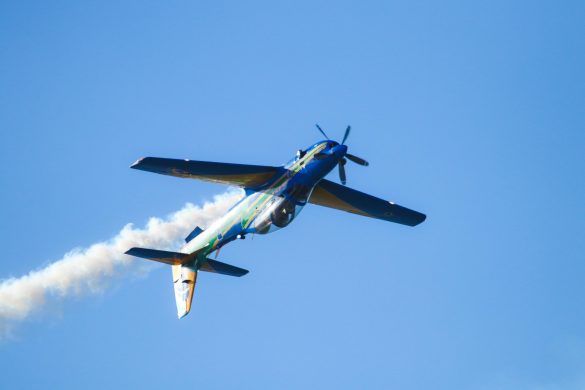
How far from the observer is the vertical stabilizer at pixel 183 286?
43812 mm

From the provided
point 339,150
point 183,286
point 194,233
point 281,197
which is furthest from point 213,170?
point 183,286

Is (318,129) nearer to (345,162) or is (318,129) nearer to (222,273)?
(345,162)

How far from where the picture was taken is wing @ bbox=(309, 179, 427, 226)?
44.0 meters

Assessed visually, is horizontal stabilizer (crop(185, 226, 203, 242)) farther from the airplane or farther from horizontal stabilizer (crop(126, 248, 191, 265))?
horizontal stabilizer (crop(126, 248, 191, 265))

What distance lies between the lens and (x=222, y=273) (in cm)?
4381

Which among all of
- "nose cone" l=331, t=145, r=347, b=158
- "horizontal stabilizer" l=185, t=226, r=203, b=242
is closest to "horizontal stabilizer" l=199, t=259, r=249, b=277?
"horizontal stabilizer" l=185, t=226, r=203, b=242

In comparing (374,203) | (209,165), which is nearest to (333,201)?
(374,203)

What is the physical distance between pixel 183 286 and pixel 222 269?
7.89ft

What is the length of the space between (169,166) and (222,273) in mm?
7485

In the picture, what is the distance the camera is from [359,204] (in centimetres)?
4484

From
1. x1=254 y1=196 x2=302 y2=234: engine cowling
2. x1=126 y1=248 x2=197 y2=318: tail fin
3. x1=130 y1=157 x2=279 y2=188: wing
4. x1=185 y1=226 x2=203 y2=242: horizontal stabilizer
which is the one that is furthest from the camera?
x1=185 y1=226 x2=203 y2=242: horizontal stabilizer

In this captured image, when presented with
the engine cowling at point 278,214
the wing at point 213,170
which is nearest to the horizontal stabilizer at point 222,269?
the engine cowling at point 278,214

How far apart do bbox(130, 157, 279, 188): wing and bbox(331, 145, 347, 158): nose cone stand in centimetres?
308

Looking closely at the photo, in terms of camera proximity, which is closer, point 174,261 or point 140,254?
point 140,254
